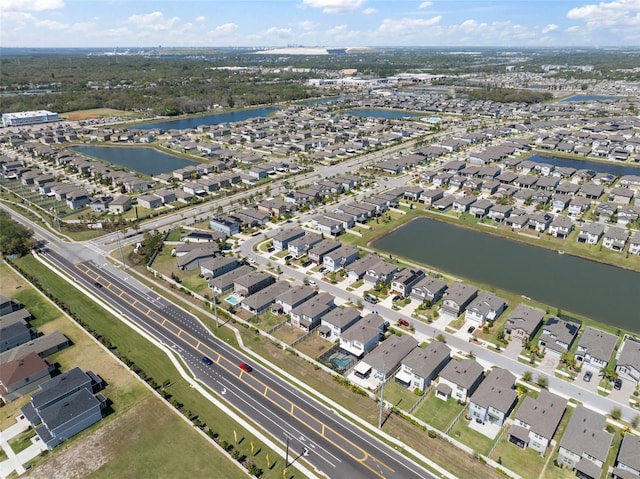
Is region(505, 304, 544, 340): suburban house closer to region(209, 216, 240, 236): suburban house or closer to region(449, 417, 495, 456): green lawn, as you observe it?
region(449, 417, 495, 456): green lawn

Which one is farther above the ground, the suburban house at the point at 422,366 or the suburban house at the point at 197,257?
the suburban house at the point at 197,257

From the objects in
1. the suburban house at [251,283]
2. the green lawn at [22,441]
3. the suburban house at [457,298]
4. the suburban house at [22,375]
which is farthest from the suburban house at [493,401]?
the suburban house at [22,375]

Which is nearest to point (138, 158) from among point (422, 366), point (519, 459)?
point (422, 366)

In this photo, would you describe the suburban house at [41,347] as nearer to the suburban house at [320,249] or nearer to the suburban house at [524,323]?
the suburban house at [320,249]

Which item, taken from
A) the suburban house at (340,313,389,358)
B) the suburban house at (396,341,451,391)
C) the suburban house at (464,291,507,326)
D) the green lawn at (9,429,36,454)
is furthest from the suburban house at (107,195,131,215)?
the suburban house at (464,291,507,326)

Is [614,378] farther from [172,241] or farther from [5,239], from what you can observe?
[5,239]
